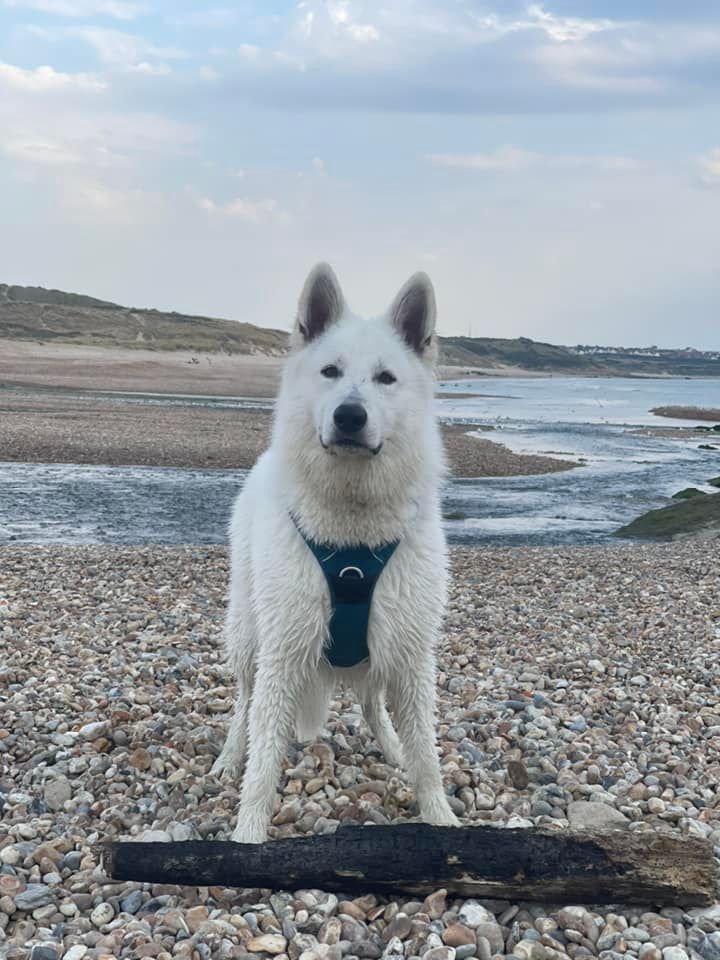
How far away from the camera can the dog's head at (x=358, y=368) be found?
3930 millimetres

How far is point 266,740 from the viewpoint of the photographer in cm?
424

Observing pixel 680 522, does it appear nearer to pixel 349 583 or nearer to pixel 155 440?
pixel 349 583

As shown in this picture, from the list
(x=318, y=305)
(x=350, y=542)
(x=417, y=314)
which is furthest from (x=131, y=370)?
(x=350, y=542)

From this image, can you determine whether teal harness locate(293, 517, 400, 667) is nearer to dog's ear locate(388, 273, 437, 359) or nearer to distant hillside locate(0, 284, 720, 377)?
dog's ear locate(388, 273, 437, 359)

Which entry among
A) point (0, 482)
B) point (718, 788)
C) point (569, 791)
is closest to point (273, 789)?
point (569, 791)

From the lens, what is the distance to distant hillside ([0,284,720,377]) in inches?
3297

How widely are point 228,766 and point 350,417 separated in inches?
91.5

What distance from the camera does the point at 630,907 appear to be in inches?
139

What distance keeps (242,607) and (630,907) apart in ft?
8.12

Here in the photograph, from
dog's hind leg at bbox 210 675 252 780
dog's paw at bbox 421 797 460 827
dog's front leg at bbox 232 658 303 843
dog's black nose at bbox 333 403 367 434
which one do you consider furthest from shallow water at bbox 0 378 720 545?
dog's black nose at bbox 333 403 367 434

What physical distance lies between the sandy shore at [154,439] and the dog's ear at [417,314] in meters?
19.8

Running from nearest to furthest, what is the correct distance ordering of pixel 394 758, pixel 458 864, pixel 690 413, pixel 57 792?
pixel 458 864
pixel 57 792
pixel 394 758
pixel 690 413

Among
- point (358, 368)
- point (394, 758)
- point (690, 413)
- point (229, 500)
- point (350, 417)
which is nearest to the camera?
point (350, 417)

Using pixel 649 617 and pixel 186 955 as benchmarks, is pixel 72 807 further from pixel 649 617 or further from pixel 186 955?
pixel 649 617
